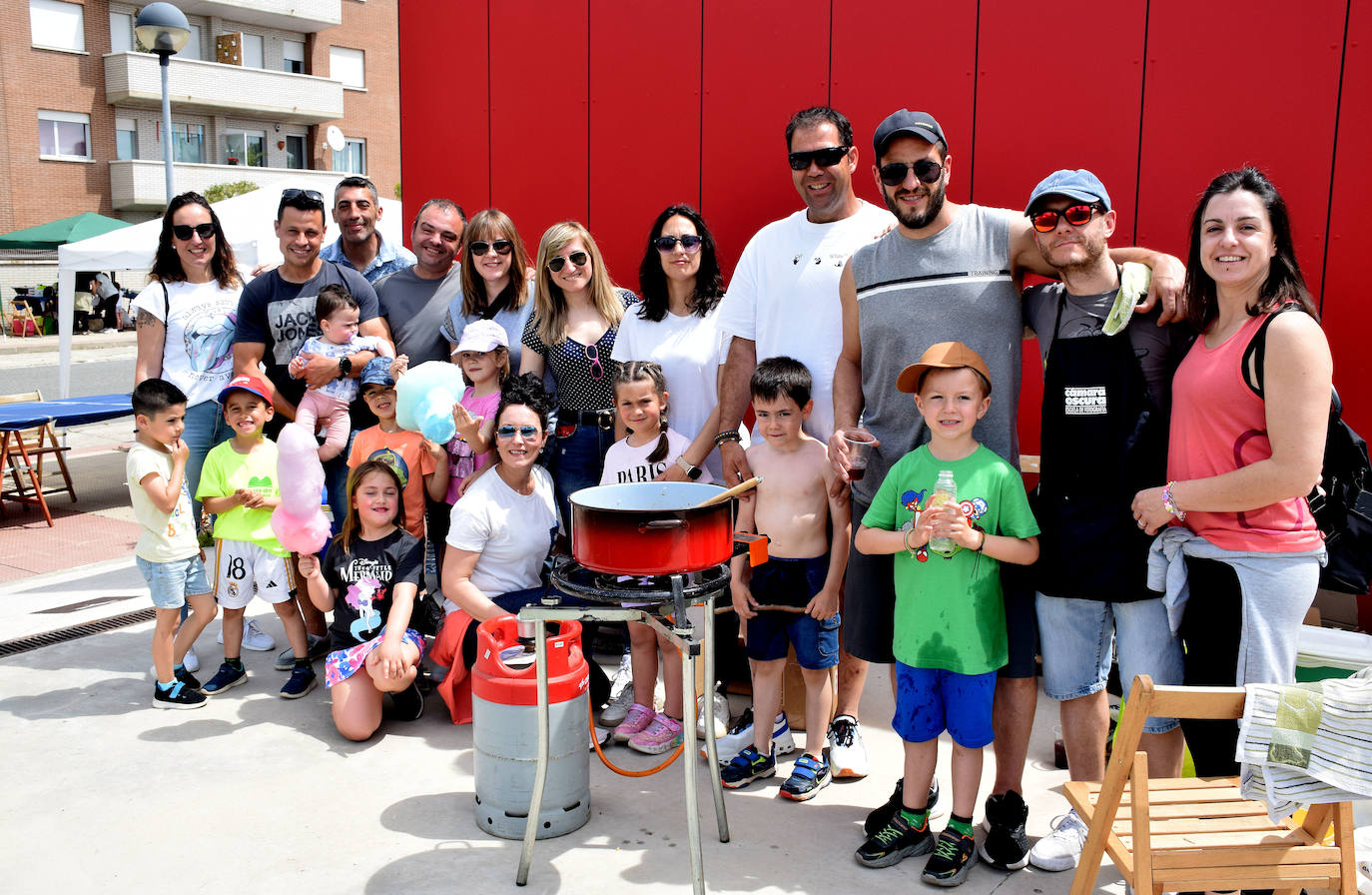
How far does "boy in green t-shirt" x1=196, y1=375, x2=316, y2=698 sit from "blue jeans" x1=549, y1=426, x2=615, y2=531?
131 cm

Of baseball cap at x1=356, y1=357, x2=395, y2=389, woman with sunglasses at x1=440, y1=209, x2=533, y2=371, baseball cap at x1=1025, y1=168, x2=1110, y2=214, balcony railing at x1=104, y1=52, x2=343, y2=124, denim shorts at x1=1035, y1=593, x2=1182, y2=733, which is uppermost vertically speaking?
balcony railing at x1=104, y1=52, x2=343, y2=124

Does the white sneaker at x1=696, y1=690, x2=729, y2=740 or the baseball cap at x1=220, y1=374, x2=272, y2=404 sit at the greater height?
the baseball cap at x1=220, y1=374, x2=272, y2=404

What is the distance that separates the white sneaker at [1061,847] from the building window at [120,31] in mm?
34676

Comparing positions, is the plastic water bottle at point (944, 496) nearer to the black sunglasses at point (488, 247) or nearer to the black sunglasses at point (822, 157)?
the black sunglasses at point (822, 157)

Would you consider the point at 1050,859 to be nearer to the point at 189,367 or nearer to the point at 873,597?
the point at 873,597

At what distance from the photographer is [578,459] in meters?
4.60

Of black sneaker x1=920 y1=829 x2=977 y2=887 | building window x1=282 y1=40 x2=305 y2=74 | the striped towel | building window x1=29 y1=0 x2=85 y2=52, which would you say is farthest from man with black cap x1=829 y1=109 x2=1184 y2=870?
building window x1=282 y1=40 x2=305 y2=74

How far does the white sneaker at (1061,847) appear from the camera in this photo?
3137 millimetres

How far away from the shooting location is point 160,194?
3048 cm

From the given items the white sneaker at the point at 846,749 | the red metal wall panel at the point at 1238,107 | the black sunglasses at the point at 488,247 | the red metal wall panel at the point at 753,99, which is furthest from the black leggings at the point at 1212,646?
the red metal wall panel at the point at 753,99

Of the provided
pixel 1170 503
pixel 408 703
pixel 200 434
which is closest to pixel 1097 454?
pixel 1170 503

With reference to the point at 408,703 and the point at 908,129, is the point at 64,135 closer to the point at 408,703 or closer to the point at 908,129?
the point at 408,703

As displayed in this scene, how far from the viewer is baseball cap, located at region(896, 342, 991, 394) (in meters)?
3.05

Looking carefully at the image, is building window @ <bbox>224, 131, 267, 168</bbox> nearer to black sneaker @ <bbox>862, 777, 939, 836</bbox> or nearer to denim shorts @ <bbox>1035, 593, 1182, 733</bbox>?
black sneaker @ <bbox>862, 777, 939, 836</bbox>
